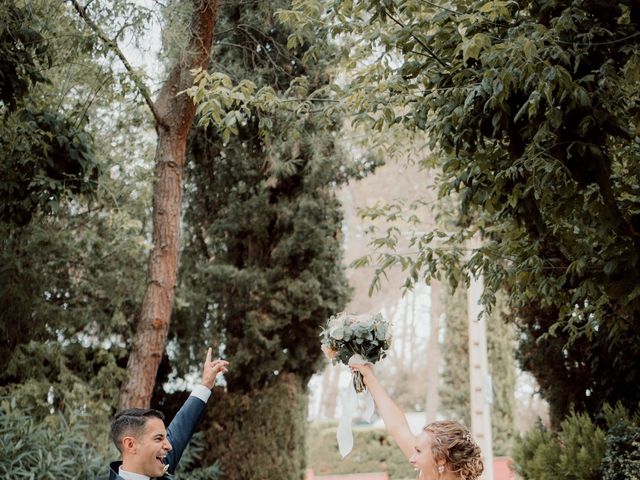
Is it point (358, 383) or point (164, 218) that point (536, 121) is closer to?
point (358, 383)

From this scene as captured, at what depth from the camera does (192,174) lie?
1041 centimetres

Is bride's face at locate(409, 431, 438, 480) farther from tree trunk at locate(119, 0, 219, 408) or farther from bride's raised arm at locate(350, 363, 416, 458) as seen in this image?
tree trunk at locate(119, 0, 219, 408)

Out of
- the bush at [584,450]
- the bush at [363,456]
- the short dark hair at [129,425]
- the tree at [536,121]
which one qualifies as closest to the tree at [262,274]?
the bush at [584,450]

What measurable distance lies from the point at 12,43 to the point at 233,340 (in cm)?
538

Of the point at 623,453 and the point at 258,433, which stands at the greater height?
the point at 258,433

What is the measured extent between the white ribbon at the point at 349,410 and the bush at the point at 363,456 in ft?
45.6

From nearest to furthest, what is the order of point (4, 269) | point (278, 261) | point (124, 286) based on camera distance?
point (4, 269), point (124, 286), point (278, 261)

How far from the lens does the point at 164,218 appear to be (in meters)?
7.06

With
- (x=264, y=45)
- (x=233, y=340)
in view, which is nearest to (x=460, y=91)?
(x=264, y=45)

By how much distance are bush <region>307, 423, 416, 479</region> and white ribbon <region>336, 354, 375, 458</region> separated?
13914 mm

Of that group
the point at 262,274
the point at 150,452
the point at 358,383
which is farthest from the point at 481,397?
the point at 150,452

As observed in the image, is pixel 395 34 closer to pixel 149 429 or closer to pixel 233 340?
pixel 149 429

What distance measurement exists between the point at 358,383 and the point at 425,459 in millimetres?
634

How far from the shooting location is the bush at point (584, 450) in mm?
6664
